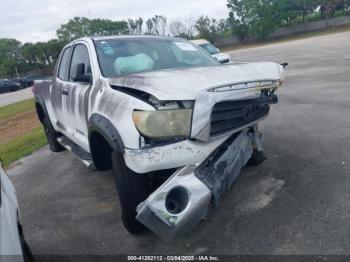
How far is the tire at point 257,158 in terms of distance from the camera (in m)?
4.72

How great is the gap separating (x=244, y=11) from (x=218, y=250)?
216ft

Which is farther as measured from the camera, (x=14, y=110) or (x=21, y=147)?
(x=14, y=110)

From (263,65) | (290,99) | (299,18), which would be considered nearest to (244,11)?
(299,18)

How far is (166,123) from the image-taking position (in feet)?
10.1

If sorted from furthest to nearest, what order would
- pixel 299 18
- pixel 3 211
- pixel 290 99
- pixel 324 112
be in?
pixel 299 18
pixel 290 99
pixel 324 112
pixel 3 211

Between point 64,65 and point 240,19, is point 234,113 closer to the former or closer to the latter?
point 64,65

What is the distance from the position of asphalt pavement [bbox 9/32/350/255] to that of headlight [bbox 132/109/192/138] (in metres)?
1.05

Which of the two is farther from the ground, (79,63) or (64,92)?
(79,63)

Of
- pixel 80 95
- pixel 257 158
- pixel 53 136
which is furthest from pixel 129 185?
pixel 53 136

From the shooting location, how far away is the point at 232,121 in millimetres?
3418

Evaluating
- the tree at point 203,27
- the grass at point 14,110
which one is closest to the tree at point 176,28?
the tree at point 203,27

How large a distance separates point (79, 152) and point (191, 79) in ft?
7.86

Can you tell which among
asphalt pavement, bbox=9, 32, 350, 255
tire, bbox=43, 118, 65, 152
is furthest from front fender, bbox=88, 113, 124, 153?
tire, bbox=43, 118, 65, 152

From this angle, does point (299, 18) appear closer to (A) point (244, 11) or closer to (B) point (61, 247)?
(A) point (244, 11)
